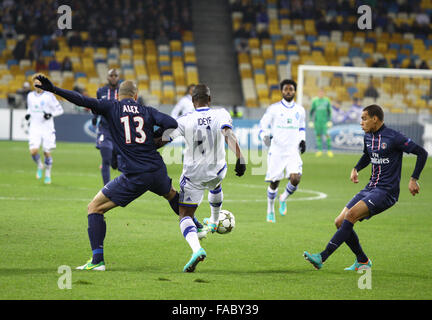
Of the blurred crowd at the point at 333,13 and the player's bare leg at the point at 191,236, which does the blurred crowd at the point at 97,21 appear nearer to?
the blurred crowd at the point at 333,13

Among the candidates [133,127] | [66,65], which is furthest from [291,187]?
[66,65]

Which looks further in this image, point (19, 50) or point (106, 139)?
point (19, 50)

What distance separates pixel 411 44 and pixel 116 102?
111 feet

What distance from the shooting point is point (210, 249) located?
9.77 m

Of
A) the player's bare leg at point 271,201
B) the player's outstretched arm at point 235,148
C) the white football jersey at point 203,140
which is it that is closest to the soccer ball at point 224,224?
the white football jersey at point 203,140

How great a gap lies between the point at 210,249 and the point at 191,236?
170 cm

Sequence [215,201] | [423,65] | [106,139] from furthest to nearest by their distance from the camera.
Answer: [423,65]
[106,139]
[215,201]

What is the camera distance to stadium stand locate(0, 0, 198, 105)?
3538 cm

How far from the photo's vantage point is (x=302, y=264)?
881cm

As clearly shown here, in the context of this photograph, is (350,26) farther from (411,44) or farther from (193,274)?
(193,274)

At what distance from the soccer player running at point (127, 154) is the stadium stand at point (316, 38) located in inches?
1100

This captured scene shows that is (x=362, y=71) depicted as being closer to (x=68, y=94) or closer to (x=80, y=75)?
(x=80, y=75)

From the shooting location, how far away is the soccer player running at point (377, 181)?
26.8ft
